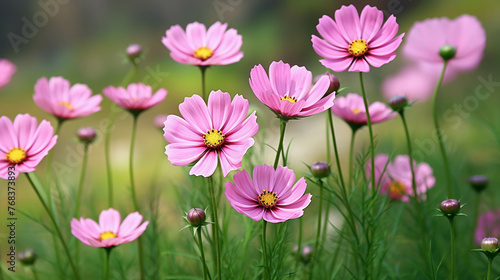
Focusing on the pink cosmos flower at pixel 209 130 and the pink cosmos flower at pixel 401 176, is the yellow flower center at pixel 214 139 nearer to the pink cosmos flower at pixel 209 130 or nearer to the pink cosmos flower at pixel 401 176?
the pink cosmos flower at pixel 209 130

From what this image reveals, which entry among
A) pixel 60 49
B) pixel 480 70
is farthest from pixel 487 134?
pixel 60 49

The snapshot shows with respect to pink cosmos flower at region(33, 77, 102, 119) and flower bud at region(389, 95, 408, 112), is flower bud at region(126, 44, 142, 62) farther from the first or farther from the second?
flower bud at region(389, 95, 408, 112)

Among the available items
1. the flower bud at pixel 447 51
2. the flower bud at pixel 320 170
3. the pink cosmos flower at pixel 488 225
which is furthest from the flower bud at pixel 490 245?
the pink cosmos flower at pixel 488 225

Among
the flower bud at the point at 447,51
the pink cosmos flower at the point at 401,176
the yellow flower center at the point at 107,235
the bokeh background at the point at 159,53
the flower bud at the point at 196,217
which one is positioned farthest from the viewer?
the bokeh background at the point at 159,53

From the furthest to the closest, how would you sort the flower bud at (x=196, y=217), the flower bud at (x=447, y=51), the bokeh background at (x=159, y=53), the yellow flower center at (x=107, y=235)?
the bokeh background at (x=159, y=53) < the flower bud at (x=447, y=51) < the yellow flower center at (x=107, y=235) < the flower bud at (x=196, y=217)

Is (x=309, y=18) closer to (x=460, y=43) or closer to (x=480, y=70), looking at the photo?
(x=480, y=70)

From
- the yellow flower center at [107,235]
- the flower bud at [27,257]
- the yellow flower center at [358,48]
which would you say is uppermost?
the yellow flower center at [358,48]

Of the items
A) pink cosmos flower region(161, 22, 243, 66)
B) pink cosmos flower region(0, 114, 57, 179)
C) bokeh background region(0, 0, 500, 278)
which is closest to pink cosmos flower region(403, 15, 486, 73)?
pink cosmos flower region(161, 22, 243, 66)
